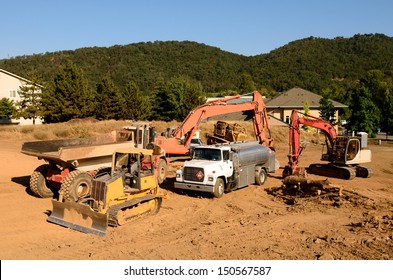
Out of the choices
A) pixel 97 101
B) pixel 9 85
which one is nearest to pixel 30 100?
pixel 97 101

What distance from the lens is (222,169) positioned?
1705 centimetres

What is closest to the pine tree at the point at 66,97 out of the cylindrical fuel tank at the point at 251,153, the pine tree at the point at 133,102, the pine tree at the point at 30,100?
the pine tree at the point at 30,100

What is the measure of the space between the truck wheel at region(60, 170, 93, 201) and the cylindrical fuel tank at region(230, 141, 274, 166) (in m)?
Answer: 6.71

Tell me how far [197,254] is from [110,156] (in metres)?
7.20

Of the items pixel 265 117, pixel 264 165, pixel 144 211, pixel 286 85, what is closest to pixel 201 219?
pixel 144 211

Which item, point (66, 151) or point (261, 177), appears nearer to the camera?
point (66, 151)

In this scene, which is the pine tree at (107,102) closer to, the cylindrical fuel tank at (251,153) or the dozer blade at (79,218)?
the cylindrical fuel tank at (251,153)

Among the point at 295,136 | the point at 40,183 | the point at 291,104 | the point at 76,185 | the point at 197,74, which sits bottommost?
the point at 40,183

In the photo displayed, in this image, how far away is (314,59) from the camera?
141125 mm

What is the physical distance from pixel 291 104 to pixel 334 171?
121 feet

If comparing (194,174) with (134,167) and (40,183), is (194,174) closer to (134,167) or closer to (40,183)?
(134,167)

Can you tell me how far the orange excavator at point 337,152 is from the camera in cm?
2247

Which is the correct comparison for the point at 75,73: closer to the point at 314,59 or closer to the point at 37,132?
the point at 37,132

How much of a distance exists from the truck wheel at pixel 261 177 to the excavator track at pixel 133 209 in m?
6.80
